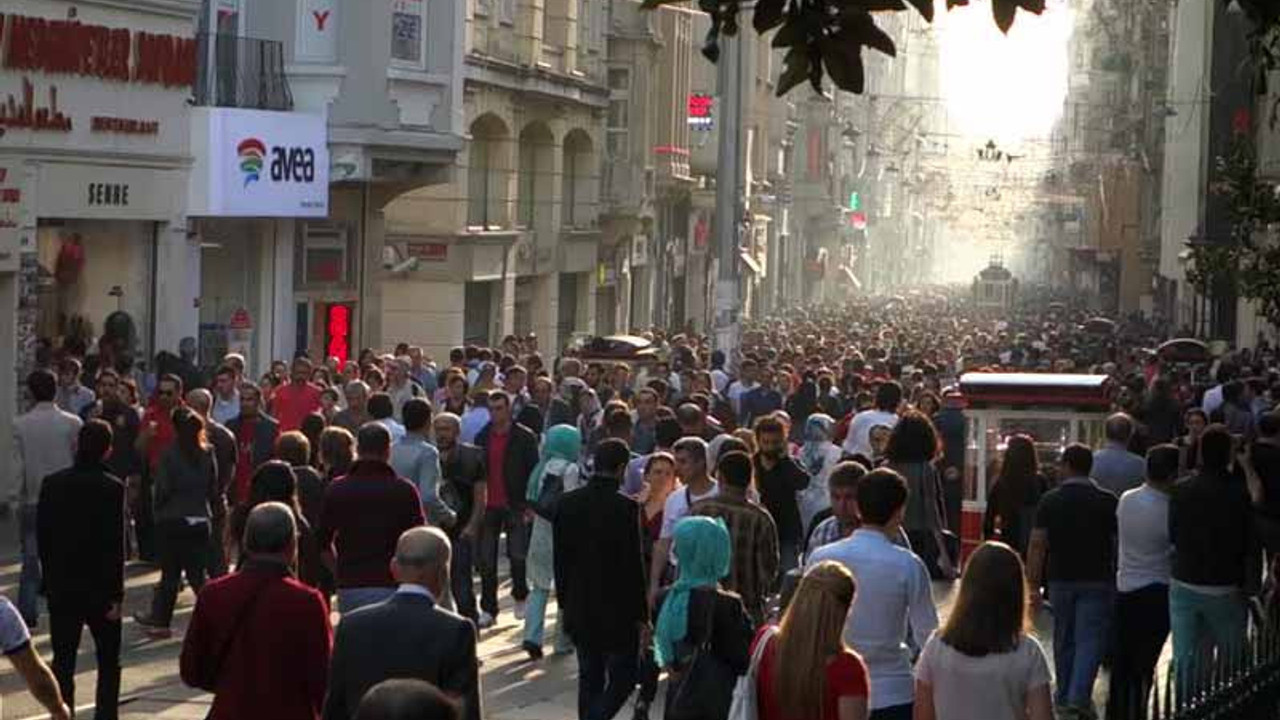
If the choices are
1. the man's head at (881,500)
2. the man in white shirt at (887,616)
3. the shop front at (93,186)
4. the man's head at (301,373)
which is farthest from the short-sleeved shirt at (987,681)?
the shop front at (93,186)

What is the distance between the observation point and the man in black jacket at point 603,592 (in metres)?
13.0

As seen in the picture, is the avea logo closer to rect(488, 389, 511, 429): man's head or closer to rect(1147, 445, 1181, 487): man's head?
rect(488, 389, 511, 429): man's head

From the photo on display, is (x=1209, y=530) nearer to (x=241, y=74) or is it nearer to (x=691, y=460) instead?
(x=691, y=460)

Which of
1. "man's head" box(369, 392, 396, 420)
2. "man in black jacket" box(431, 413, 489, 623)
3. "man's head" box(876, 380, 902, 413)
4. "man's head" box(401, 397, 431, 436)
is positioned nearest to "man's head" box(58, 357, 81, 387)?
"man's head" box(369, 392, 396, 420)

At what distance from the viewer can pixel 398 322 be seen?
140 ft

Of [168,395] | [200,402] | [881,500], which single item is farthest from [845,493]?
[168,395]

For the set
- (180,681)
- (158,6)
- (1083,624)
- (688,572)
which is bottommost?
(180,681)

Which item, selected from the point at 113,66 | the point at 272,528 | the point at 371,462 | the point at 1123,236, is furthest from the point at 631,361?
the point at 1123,236

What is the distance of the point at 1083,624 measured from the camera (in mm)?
14422

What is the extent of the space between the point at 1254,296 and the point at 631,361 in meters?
14.9

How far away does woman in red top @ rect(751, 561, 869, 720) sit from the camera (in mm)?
8109

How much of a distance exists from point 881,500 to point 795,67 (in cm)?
355

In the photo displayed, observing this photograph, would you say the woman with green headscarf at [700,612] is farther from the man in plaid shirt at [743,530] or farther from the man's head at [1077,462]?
the man's head at [1077,462]

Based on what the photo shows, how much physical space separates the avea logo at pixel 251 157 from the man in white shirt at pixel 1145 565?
19.1m
